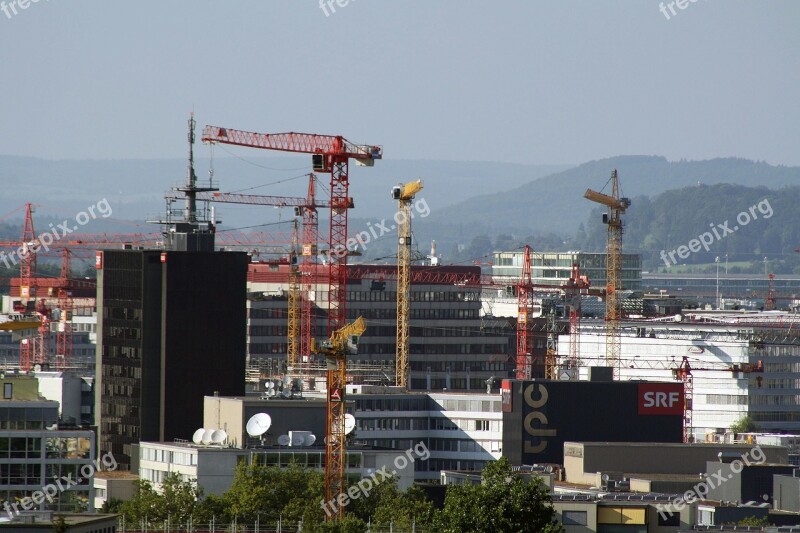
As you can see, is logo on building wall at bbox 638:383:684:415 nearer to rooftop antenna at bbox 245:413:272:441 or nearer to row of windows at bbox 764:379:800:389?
rooftop antenna at bbox 245:413:272:441

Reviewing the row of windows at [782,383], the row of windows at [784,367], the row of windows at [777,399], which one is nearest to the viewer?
the row of windows at [777,399]

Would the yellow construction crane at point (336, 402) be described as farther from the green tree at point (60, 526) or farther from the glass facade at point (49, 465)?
the green tree at point (60, 526)

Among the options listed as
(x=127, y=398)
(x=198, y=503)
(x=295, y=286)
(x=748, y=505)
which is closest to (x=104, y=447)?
(x=127, y=398)

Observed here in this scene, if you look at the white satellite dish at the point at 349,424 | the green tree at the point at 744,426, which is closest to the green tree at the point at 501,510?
the white satellite dish at the point at 349,424

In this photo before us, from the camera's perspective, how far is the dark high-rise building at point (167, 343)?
13400 centimetres

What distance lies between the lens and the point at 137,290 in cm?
13838

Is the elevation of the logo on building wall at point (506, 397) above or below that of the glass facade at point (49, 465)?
above

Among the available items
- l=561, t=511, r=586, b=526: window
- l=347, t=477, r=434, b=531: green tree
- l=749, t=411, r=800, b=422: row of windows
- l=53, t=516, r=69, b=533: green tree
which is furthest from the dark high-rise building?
l=53, t=516, r=69, b=533: green tree

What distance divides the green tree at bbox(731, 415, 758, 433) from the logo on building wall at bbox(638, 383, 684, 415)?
4373 centimetres

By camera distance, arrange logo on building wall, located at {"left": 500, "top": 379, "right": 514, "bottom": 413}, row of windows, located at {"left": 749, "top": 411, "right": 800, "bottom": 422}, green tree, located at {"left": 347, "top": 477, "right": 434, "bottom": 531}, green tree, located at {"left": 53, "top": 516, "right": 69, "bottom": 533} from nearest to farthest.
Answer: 1. green tree, located at {"left": 53, "top": 516, "right": 69, "bottom": 533}
2. green tree, located at {"left": 347, "top": 477, "right": 434, "bottom": 531}
3. logo on building wall, located at {"left": 500, "top": 379, "right": 514, "bottom": 413}
4. row of windows, located at {"left": 749, "top": 411, "right": 800, "bottom": 422}

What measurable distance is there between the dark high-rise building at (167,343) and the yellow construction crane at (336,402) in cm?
2989

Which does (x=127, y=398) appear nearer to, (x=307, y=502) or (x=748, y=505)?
(x=307, y=502)

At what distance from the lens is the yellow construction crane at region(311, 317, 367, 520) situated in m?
95.9

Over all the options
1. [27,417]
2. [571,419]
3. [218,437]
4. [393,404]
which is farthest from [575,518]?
[393,404]
